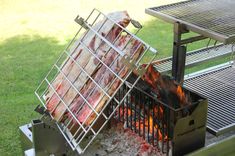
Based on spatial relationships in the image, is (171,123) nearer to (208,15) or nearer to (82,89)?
(82,89)

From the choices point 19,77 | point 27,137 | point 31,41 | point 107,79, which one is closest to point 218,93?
point 107,79

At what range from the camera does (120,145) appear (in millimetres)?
2197

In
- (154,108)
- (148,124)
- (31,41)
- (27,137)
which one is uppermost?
(154,108)

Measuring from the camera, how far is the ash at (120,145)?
2.13 metres

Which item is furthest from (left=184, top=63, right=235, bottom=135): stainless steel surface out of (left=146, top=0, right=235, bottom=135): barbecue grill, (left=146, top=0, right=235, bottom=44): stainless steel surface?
(left=146, top=0, right=235, bottom=44): stainless steel surface

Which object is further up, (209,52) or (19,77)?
(209,52)

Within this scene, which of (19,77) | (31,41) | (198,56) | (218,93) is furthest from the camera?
(31,41)

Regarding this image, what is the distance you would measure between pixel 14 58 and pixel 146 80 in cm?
292

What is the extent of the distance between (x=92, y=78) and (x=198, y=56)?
104 cm

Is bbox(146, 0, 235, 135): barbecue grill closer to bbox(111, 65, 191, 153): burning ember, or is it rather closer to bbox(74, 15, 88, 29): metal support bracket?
bbox(111, 65, 191, 153): burning ember

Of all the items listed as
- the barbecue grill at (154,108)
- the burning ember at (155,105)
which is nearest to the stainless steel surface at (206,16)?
the barbecue grill at (154,108)

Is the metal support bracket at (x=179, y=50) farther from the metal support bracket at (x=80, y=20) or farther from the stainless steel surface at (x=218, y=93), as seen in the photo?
the metal support bracket at (x=80, y=20)

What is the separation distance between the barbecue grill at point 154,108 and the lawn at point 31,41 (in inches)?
41.9

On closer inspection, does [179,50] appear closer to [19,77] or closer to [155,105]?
[155,105]
